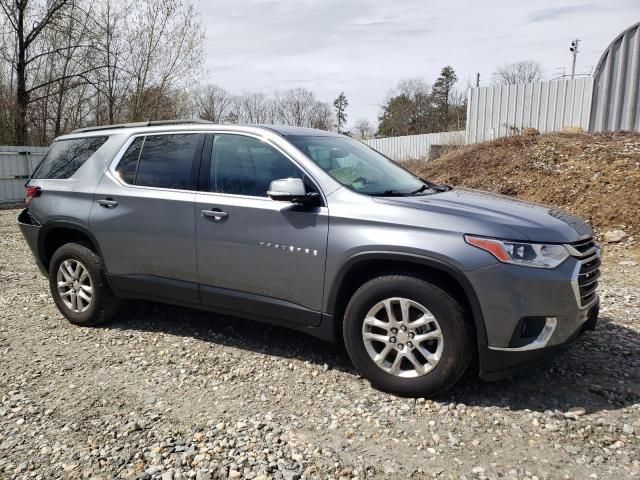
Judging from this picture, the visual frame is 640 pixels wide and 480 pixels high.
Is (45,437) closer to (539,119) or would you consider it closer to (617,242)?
(617,242)

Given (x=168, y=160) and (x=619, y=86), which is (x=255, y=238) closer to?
(x=168, y=160)

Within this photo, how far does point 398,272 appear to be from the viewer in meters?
3.32

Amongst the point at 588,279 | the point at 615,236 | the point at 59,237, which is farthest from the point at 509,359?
the point at 615,236

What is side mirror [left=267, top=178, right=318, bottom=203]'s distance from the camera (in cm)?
341

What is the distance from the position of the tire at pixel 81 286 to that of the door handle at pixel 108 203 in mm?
494

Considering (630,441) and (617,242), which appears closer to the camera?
(630,441)

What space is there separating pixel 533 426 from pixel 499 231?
117cm

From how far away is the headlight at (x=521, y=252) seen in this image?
2969 millimetres

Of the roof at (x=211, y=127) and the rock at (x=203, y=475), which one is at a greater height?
the roof at (x=211, y=127)

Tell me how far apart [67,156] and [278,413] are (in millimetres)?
3349

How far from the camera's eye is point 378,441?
9.42ft

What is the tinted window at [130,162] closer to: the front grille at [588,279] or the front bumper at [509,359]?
the front bumper at [509,359]

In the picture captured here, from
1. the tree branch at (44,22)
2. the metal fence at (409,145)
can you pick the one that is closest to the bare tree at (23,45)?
the tree branch at (44,22)

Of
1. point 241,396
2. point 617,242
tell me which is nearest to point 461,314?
point 241,396
